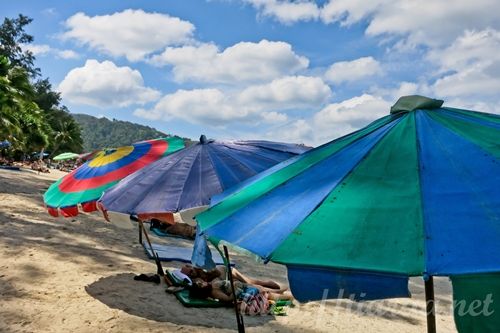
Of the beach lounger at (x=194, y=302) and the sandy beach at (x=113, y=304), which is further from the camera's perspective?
the beach lounger at (x=194, y=302)

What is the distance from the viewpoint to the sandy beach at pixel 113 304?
5.50 metres

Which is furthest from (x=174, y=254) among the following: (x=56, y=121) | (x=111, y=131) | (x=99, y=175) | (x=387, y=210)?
(x=111, y=131)

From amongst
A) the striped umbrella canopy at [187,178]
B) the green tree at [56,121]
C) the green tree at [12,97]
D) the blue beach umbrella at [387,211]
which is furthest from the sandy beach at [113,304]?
the green tree at [56,121]

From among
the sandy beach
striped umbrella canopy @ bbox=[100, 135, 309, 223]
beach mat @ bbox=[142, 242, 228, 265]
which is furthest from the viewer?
beach mat @ bbox=[142, 242, 228, 265]

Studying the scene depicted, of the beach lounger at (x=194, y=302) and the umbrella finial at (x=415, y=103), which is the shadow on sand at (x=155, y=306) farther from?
the umbrella finial at (x=415, y=103)

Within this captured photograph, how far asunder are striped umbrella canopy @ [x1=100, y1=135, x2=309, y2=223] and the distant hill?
149 m

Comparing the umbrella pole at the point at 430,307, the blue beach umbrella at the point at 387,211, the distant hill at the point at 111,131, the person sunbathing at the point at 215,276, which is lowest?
the person sunbathing at the point at 215,276

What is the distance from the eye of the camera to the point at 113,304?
6133 mm

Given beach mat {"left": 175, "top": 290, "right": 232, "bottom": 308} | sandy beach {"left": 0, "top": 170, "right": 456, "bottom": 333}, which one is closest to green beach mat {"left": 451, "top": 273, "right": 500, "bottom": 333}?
sandy beach {"left": 0, "top": 170, "right": 456, "bottom": 333}

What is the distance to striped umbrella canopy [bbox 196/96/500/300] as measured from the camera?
69.8 inches

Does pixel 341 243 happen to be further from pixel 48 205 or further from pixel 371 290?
pixel 48 205

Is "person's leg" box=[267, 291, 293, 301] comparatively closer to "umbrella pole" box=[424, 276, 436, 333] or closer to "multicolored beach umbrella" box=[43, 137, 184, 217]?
"multicolored beach umbrella" box=[43, 137, 184, 217]

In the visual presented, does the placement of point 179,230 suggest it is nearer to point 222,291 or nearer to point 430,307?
point 222,291

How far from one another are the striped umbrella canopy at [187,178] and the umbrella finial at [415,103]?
2.24 meters
